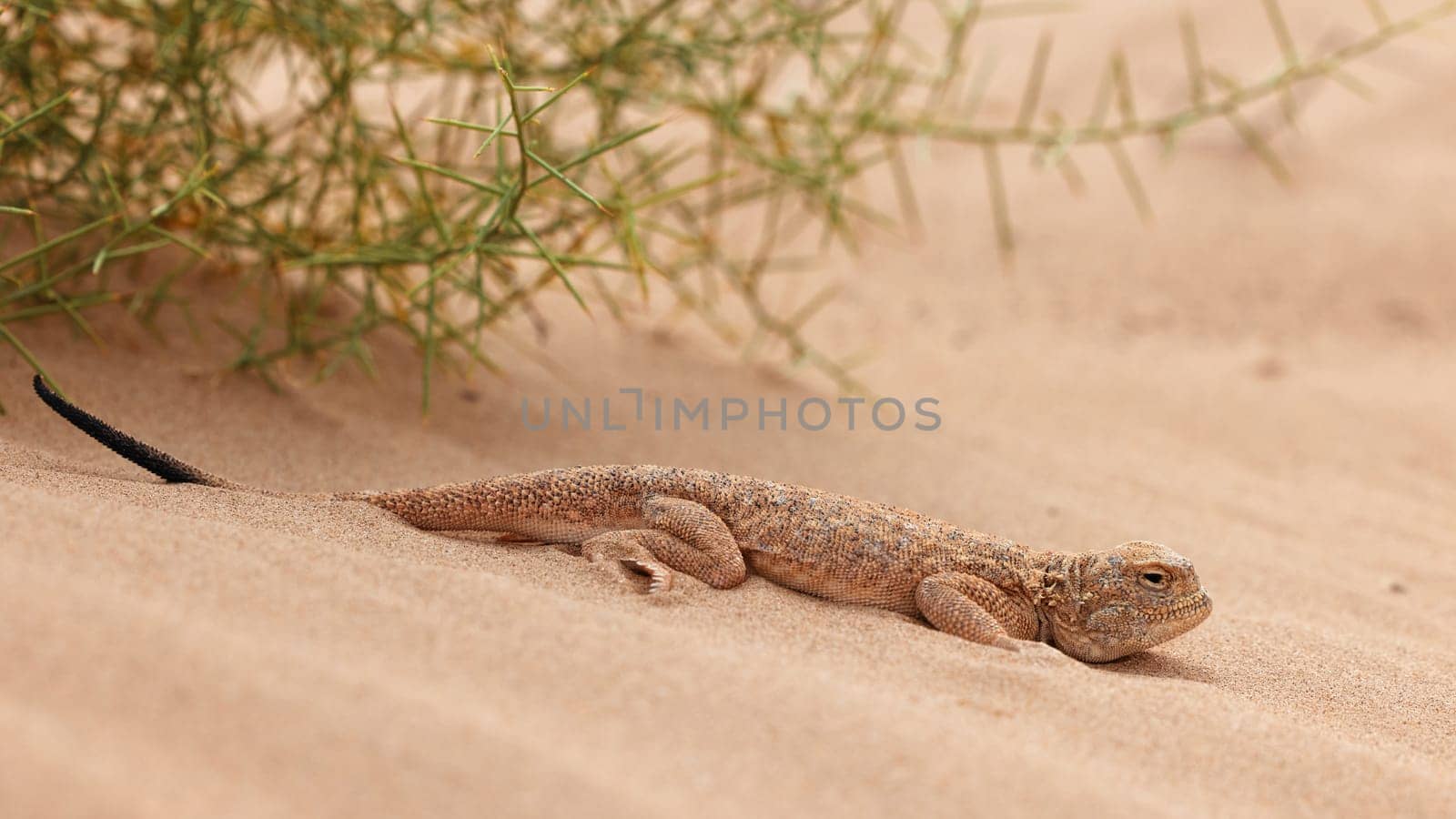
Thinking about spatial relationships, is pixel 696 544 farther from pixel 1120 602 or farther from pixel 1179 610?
pixel 1179 610

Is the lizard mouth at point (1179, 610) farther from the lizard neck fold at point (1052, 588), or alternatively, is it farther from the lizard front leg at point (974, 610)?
the lizard front leg at point (974, 610)

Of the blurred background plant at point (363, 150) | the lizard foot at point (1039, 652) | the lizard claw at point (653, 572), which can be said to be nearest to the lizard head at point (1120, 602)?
the lizard foot at point (1039, 652)

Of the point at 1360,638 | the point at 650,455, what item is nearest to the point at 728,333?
the point at 650,455

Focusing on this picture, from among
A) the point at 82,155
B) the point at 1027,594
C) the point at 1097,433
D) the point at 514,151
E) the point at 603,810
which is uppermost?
the point at 514,151

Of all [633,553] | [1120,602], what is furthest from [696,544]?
[1120,602]

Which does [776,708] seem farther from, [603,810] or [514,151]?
[514,151]

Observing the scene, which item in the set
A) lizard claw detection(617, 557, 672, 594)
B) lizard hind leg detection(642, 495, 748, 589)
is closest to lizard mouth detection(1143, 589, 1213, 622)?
lizard hind leg detection(642, 495, 748, 589)
